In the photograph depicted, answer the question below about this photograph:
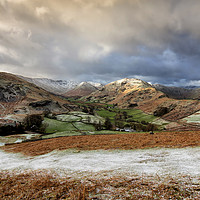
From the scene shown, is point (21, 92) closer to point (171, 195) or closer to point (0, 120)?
point (0, 120)

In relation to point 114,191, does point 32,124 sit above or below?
below

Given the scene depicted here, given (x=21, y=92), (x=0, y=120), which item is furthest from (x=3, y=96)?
(x=0, y=120)

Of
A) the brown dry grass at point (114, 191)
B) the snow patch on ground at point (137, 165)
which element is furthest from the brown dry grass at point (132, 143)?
the brown dry grass at point (114, 191)

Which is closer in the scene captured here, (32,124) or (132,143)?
(132,143)

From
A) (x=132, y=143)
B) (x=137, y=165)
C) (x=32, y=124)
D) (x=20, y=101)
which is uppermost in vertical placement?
(x=20, y=101)

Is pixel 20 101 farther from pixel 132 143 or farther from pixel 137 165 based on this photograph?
pixel 137 165

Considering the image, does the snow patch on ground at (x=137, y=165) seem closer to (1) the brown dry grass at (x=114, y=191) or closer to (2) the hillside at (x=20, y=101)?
(1) the brown dry grass at (x=114, y=191)

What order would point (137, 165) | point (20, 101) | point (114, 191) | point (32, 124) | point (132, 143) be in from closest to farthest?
point (114, 191)
point (137, 165)
point (132, 143)
point (32, 124)
point (20, 101)

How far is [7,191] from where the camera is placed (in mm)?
7617

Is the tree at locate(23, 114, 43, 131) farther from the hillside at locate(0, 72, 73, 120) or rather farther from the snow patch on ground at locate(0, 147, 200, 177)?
the snow patch on ground at locate(0, 147, 200, 177)

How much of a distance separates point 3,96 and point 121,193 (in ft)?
566

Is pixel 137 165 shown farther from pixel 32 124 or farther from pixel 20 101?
pixel 20 101

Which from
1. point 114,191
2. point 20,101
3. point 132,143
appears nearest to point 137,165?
point 114,191

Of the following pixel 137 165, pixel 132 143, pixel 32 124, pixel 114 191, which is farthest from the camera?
pixel 32 124
